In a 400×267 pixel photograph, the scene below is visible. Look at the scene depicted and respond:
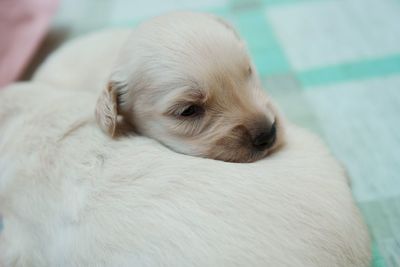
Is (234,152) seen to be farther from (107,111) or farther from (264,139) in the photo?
(107,111)

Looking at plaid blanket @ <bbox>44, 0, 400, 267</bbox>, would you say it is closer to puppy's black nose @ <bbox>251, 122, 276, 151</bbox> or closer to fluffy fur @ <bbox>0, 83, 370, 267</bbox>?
fluffy fur @ <bbox>0, 83, 370, 267</bbox>

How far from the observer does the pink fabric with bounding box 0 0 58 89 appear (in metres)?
2.44

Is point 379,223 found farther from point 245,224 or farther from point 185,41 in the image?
point 185,41

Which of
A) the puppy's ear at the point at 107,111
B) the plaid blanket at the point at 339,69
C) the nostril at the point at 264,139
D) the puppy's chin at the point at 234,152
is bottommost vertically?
the plaid blanket at the point at 339,69

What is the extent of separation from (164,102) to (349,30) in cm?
168

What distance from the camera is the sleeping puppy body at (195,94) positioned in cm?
143

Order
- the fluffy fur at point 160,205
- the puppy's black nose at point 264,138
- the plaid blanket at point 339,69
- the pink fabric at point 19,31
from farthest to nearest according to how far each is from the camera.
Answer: the pink fabric at point 19,31 → the plaid blanket at point 339,69 → the puppy's black nose at point 264,138 → the fluffy fur at point 160,205

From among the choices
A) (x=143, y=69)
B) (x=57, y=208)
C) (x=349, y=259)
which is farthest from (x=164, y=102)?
(x=349, y=259)

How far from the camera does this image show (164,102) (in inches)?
58.7

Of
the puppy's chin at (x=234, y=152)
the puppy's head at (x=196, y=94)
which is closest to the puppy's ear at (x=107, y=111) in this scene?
the puppy's head at (x=196, y=94)

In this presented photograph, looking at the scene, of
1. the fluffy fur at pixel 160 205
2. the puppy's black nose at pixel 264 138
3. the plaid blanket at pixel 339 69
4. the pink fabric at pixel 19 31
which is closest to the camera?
the fluffy fur at pixel 160 205

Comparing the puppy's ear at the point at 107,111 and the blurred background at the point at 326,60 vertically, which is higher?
the puppy's ear at the point at 107,111

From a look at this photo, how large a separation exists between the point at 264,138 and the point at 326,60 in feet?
4.10

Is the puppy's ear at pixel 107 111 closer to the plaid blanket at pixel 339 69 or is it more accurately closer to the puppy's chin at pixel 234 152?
the puppy's chin at pixel 234 152
